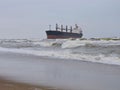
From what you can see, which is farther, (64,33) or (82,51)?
(64,33)

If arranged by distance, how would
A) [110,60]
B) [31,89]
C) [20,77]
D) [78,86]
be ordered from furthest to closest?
1. [110,60]
2. [20,77]
3. [78,86]
4. [31,89]

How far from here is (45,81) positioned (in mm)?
7363

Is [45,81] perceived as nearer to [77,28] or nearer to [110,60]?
[110,60]

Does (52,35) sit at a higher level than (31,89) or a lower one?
lower

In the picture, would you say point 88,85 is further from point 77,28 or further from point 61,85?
point 77,28

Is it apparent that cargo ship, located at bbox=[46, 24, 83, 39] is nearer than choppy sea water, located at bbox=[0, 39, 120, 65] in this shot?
No

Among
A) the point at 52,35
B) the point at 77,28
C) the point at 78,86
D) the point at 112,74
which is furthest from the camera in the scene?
the point at 77,28

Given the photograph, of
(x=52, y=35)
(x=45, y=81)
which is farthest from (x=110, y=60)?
(x=52, y=35)

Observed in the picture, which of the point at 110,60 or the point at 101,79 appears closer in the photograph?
the point at 101,79

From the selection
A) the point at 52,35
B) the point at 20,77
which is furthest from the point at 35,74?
the point at 52,35

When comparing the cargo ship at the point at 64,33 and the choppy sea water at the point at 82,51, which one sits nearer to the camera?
the choppy sea water at the point at 82,51

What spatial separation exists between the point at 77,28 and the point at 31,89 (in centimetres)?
6540

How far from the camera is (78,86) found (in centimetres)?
673

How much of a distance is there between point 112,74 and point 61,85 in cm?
232
